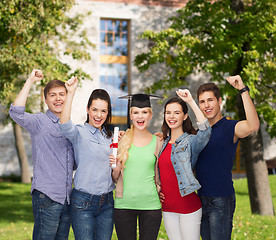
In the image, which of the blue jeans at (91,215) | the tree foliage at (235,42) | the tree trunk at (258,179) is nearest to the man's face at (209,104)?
Answer: the blue jeans at (91,215)

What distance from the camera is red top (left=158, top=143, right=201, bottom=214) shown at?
4047 millimetres

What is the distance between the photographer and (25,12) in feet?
30.5

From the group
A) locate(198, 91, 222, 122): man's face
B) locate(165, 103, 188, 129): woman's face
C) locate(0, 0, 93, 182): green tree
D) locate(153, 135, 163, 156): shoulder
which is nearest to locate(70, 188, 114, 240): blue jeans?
locate(153, 135, 163, 156): shoulder

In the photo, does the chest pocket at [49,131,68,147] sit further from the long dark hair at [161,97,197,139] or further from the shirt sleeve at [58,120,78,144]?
the long dark hair at [161,97,197,139]

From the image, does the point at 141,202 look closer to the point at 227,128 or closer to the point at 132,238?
the point at 132,238

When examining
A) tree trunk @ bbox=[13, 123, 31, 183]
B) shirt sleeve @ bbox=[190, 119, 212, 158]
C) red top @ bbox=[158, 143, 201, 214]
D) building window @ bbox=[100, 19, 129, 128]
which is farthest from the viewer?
building window @ bbox=[100, 19, 129, 128]

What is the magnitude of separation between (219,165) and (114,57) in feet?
59.9

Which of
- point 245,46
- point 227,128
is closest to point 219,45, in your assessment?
point 245,46

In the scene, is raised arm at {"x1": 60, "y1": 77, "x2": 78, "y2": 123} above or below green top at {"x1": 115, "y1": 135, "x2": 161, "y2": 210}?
above

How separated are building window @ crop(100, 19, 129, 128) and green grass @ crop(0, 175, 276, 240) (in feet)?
23.5

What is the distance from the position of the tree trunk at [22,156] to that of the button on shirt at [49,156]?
1615cm

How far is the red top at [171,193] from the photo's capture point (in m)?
4.05

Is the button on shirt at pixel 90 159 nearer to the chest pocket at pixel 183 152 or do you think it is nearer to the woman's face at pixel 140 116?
the woman's face at pixel 140 116

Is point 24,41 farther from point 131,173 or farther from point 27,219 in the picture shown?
point 131,173
